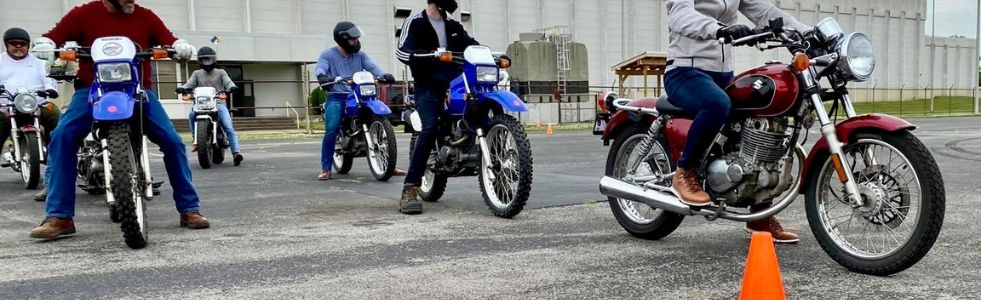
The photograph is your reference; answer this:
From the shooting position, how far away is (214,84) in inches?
463

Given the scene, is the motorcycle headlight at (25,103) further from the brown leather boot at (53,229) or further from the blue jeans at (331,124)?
the brown leather boot at (53,229)

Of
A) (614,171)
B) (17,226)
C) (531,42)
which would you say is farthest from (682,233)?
(531,42)

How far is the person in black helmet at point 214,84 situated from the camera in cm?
1129

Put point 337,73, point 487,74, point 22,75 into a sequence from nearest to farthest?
point 487,74 → point 22,75 → point 337,73

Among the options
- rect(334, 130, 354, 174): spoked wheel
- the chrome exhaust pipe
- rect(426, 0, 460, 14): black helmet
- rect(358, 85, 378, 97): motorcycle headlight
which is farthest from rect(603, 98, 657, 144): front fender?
rect(334, 130, 354, 174): spoked wheel

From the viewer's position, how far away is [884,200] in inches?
154

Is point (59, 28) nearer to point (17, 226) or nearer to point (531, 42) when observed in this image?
point (17, 226)

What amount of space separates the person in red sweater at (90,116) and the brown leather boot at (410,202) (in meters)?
1.48

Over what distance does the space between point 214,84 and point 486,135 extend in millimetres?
6690

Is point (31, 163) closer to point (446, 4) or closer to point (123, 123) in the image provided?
point (123, 123)

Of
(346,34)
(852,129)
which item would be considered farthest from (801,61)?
(346,34)

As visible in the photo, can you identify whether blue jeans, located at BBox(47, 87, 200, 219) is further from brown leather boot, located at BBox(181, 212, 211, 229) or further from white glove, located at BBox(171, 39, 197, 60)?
brown leather boot, located at BBox(181, 212, 211, 229)

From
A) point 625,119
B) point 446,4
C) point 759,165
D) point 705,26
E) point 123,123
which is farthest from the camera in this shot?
point 446,4

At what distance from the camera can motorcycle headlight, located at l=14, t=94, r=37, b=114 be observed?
8156 mm
